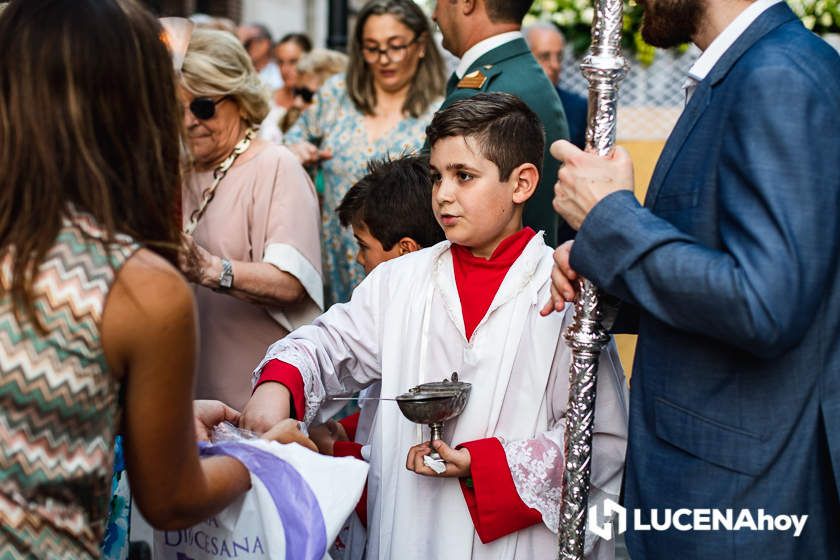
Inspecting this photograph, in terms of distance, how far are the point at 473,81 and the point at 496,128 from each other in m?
0.99

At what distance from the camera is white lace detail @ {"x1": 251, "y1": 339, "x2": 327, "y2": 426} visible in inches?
108

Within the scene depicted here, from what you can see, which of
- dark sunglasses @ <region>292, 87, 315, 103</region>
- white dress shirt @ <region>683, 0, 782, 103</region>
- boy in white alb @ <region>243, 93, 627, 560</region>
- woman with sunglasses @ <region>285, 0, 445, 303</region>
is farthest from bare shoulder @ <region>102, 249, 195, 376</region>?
dark sunglasses @ <region>292, 87, 315, 103</region>

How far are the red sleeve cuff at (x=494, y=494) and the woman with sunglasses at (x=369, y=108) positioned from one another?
9.15ft

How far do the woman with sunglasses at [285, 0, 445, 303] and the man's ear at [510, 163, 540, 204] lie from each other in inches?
91.4

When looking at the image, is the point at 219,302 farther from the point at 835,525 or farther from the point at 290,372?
the point at 835,525

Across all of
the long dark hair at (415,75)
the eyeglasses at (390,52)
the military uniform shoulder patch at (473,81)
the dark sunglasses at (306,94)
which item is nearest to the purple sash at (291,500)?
the military uniform shoulder patch at (473,81)

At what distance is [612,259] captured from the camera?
7.01 feet

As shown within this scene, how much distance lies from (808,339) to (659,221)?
38cm

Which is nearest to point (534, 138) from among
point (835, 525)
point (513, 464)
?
point (513, 464)

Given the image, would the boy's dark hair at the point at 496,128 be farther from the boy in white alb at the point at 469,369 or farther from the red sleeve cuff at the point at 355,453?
the red sleeve cuff at the point at 355,453

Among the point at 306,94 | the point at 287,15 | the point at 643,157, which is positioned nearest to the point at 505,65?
the point at 306,94

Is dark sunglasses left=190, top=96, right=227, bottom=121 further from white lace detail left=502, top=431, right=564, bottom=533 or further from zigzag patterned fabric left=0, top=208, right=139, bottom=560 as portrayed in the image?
zigzag patterned fabric left=0, top=208, right=139, bottom=560

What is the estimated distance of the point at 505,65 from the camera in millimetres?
4090

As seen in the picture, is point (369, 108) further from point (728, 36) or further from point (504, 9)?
point (728, 36)
